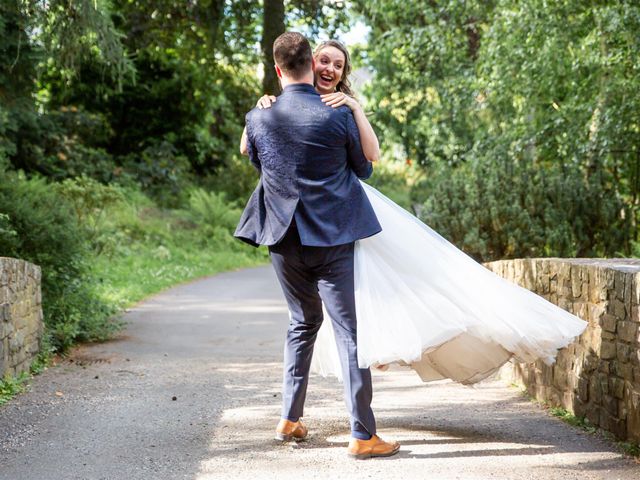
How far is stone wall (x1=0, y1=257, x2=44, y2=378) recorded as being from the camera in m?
6.96

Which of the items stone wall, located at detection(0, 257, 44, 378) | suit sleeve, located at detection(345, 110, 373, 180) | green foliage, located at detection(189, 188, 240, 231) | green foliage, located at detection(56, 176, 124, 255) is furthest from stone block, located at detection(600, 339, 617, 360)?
green foliage, located at detection(189, 188, 240, 231)

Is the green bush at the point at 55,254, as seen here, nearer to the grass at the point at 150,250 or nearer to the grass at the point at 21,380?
the grass at the point at 150,250

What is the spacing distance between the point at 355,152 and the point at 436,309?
93 cm

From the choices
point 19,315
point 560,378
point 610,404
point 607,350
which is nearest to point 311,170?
point 607,350

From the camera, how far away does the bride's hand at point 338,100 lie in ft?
15.9

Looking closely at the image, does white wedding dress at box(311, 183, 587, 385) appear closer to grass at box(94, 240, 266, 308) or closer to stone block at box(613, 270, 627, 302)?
stone block at box(613, 270, 627, 302)

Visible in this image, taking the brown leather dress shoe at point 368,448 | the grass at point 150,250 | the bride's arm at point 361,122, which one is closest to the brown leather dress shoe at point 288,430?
the brown leather dress shoe at point 368,448

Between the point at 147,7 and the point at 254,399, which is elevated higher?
the point at 147,7

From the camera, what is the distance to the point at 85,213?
15.4 meters

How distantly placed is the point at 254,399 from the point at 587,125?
8050mm

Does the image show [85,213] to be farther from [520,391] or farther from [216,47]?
[520,391]

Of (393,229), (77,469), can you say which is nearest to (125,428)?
(77,469)

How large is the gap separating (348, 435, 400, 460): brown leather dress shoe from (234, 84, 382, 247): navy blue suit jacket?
1.05 metres

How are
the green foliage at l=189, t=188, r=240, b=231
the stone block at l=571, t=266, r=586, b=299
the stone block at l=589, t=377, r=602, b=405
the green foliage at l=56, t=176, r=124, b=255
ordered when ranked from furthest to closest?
the green foliage at l=189, t=188, r=240, b=231, the green foliage at l=56, t=176, r=124, b=255, the stone block at l=571, t=266, r=586, b=299, the stone block at l=589, t=377, r=602, b=405
